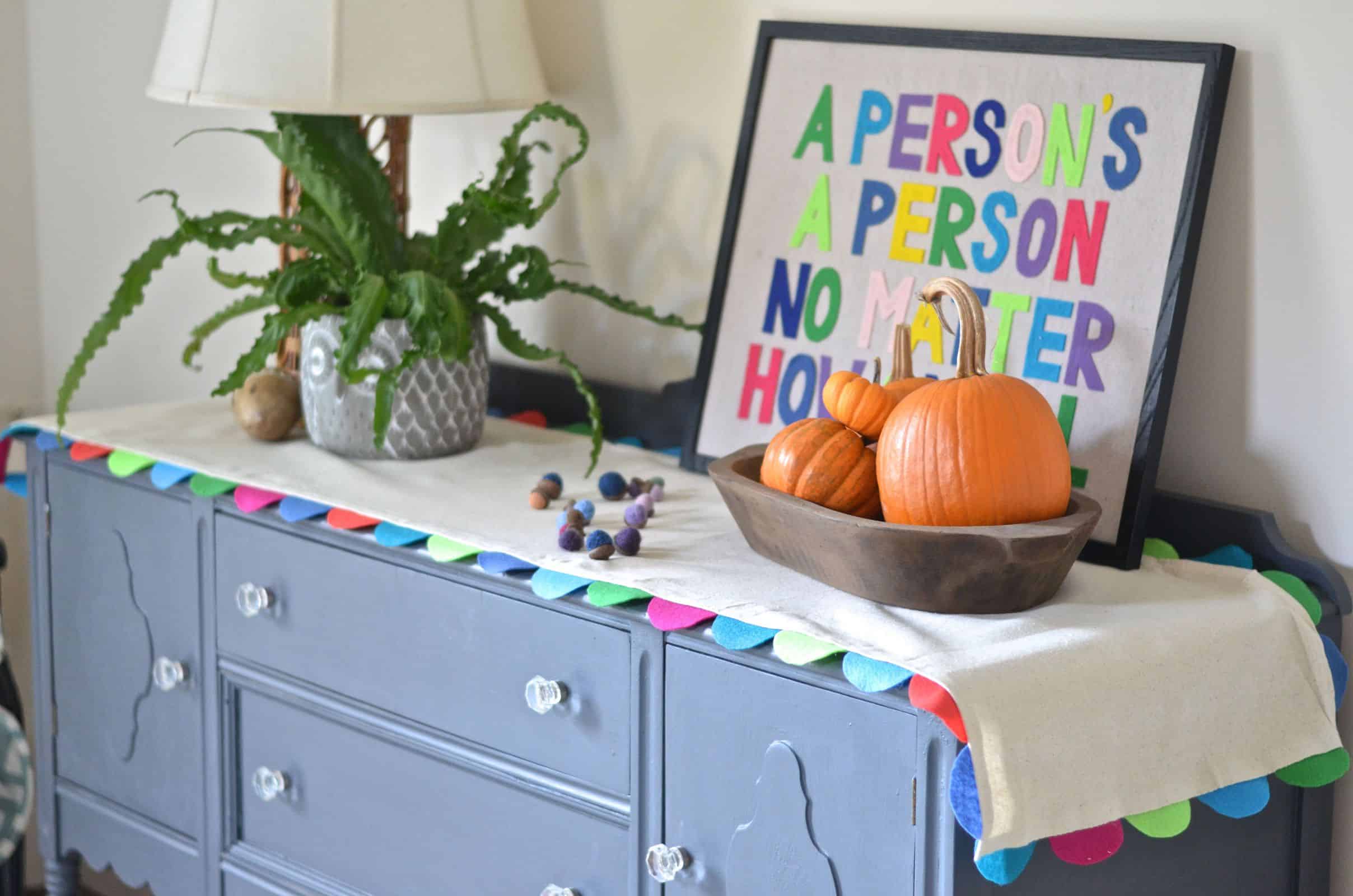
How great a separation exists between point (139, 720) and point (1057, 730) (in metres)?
1.15

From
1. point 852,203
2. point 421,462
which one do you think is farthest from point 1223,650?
point 421,462

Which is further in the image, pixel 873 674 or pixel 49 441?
pixel 49 441

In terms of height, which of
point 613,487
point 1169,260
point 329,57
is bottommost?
point 613,487

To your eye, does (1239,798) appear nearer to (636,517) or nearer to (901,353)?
(901,353)

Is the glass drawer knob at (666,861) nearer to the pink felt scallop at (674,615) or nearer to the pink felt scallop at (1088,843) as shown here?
the pink felt scallop at (674,615)

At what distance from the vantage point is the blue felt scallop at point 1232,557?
128 cm

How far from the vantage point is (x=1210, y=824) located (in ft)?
3.98

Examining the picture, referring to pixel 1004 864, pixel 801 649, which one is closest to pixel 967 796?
pixel 1004 864

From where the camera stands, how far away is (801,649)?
1091mm

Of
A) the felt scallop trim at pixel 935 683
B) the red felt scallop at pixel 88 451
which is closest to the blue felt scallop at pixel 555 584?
the felt scallop trim at pixel 935 683

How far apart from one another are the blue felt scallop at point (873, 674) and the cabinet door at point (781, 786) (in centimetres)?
2

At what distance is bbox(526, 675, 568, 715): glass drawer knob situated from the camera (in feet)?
4.20

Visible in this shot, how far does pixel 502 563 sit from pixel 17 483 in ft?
2.91

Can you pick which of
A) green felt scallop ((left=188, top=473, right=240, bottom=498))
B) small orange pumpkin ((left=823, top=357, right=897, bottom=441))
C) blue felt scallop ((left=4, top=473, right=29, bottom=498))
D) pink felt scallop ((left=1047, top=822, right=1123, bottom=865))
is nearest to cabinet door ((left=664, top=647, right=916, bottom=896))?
pink felt scallop ((left=1047, top=822, right=1123, bottom=865))
